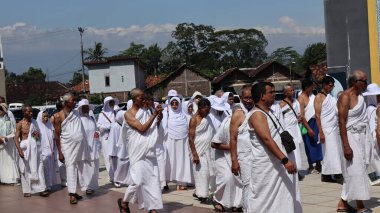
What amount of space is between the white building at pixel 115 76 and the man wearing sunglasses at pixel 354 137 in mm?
52264

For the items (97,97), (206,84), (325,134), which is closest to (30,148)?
(325,134)

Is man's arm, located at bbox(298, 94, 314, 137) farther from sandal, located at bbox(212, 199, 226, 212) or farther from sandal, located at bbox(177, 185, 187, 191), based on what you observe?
sandal, located at bbox(212, 199, 226, 212)

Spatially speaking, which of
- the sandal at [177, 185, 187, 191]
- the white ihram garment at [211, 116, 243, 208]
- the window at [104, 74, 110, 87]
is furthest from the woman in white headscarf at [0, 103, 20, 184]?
the window at [104, 74, 110, 87]

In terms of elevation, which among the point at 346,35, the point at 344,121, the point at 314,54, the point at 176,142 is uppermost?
the point at 314,54

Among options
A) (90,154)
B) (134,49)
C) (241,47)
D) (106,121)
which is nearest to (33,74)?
(134,49)

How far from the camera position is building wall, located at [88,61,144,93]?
59406 millimetres

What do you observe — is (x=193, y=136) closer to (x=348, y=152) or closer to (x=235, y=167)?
(x=235, y=167)

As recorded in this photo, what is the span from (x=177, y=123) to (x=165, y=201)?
6.33ft

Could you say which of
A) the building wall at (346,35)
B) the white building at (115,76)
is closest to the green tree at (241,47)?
the white building at (115,76)

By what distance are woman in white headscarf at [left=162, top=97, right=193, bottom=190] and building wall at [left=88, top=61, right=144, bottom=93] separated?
157 ft

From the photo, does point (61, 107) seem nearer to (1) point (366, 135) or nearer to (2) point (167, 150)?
(2) point (167, 150)

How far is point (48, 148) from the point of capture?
12.5 m

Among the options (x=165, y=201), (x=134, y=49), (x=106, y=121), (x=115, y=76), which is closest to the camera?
(x=165, y=201)

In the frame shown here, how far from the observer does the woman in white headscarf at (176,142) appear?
11.3 meters
